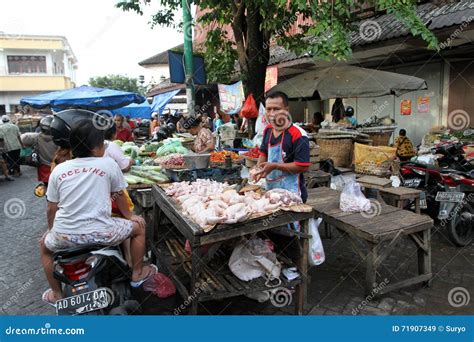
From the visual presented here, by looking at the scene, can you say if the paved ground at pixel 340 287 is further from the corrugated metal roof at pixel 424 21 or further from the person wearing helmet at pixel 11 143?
the person wearing helmet at pixel 11 143

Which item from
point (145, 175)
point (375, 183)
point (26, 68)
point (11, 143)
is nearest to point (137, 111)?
point (11, 143)

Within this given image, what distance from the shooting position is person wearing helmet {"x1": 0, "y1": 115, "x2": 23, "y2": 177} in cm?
→ 1074

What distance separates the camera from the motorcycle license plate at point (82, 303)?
98.3 inches

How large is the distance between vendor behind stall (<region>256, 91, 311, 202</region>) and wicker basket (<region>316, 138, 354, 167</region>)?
2995mm

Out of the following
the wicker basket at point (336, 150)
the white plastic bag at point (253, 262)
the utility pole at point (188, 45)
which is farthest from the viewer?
the utility pole at point (188, 45)

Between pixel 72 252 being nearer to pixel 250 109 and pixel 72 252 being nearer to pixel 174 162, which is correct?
pixel 174 162

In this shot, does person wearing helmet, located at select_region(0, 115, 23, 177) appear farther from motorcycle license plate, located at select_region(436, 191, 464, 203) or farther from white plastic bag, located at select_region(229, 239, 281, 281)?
motorcycle license plate, located at select_region(436, 191, 464, 203)

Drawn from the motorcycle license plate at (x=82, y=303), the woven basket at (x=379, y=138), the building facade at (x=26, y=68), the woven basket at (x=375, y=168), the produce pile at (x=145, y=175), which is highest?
the building facade at (x=26, y=68)

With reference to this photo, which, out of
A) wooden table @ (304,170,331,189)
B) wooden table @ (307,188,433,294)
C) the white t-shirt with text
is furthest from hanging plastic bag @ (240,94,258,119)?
the white t-shirt with text

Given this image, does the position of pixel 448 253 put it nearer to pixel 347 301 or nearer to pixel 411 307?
pixel 411 307

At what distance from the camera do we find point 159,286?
343 cm

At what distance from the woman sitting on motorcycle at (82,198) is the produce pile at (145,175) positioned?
5.54 ft

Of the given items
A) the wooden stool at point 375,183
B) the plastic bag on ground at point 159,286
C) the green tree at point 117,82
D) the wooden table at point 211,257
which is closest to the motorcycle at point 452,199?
the wooden stool at point 375,183

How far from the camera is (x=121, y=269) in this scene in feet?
9.52
